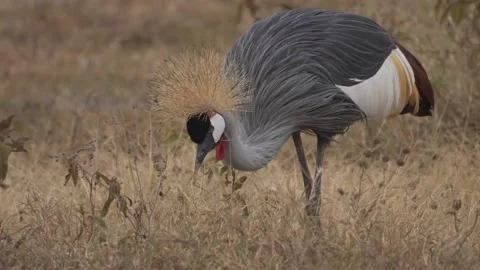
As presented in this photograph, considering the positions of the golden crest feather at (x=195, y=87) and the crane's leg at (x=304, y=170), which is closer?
the golden crest feather at (x=195, y=87)

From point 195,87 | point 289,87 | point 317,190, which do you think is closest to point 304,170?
point 317,190

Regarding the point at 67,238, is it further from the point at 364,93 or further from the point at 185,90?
the point at 364,93

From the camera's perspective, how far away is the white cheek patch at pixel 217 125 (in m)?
3.72

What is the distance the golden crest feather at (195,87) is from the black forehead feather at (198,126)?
19 millimetres

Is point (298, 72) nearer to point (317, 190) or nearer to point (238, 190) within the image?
point (317, 190)

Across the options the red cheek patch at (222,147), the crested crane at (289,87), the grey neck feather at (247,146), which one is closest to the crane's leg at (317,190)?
the crested crane at (289,87)

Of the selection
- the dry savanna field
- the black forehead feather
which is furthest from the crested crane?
the dry savanna field

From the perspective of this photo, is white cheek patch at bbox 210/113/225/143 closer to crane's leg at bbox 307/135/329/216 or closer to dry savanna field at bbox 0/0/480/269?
dry savanna field at bbox 0/0/480/269

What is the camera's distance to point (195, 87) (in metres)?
3.75

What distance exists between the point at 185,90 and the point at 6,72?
4347 millimetres

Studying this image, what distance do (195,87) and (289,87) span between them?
0.37 m

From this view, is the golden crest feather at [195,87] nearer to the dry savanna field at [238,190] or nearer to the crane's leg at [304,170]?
the dry savanna field at [238,190]

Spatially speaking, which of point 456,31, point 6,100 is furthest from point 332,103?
point 6,100

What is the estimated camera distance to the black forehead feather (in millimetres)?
3727
